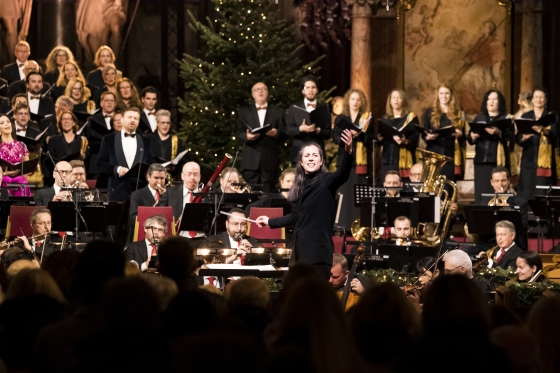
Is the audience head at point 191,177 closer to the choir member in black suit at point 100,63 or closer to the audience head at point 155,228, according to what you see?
the audience head at point 155,228

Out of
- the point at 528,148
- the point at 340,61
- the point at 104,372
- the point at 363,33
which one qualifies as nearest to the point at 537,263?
the point at 528,148

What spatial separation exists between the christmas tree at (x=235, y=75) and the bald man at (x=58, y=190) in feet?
10.1

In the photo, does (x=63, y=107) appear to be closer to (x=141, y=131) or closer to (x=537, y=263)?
(x=141, y=131)

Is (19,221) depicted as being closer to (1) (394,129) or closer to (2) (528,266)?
(1) (394,129)

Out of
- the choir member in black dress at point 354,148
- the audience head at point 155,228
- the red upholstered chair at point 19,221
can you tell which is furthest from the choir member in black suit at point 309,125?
the red upholstered chair at point 19,221

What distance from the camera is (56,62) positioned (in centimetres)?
1508

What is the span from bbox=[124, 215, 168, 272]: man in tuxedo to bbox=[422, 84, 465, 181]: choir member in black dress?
451 cm

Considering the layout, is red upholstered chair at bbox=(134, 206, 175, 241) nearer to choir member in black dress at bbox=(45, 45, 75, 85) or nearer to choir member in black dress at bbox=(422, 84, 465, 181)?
choir member in black dress at bbox=(422, 84, 465, 181)

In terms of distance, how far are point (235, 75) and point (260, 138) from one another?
177 cm

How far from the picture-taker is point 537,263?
9164 millimetres

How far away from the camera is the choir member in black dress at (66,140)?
12.8 meters

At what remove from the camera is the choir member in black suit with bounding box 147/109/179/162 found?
1298 centimetres

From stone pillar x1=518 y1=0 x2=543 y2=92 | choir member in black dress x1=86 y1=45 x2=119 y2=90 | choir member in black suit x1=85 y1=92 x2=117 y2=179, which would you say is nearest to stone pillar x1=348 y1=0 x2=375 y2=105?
stone pillar x1=518 y1=0 x2=543 y2=92

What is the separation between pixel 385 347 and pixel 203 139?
10.9 metres
